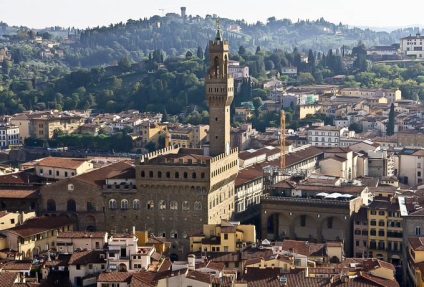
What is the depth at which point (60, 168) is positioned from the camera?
5188 cm

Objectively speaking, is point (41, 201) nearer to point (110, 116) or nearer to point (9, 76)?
point (110, 116)

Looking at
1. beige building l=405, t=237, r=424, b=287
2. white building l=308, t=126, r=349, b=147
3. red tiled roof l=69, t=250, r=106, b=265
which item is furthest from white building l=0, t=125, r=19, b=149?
beige building l=405, t=237, r=424, b=287

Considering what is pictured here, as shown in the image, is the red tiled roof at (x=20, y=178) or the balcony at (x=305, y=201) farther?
the red tiled roof at (x=20, y=178)

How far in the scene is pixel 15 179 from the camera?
5053cm

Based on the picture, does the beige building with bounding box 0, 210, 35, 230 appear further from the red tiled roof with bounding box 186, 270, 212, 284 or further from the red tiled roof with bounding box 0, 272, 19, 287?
the red tiled roof with bounding box 186, 270, 212, 284

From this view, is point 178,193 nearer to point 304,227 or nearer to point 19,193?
point 304,227

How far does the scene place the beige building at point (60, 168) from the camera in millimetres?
51812

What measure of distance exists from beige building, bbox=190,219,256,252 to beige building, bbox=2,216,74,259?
21.2 ft

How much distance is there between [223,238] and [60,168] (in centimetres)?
1506

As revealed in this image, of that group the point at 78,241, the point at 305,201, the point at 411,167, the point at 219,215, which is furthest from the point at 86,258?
the point at 411,167

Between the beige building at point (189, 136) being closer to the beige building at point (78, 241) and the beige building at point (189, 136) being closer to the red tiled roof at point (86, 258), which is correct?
the beige building at point (78, 241)

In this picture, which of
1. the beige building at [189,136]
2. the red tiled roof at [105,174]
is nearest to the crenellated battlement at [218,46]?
the red tiled roof at [105,174]

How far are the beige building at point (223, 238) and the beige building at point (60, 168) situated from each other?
12.8 metres

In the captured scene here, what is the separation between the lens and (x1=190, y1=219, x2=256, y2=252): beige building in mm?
39906
